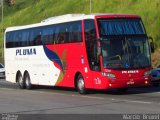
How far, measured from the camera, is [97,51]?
23.4 m

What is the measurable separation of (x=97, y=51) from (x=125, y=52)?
1.19 m

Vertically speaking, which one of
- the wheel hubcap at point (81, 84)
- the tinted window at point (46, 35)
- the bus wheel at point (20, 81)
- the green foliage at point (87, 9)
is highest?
the green foliage at point (87, 9)

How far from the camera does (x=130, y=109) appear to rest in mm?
17234

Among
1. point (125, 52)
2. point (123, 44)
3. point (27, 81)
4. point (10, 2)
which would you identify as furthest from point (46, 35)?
point (10, 2)

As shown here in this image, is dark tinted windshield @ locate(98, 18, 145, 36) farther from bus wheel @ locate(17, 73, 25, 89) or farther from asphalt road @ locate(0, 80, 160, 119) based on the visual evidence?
bus wheel @ locate(17, 73, 25, 89)

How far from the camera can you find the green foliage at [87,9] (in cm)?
5281

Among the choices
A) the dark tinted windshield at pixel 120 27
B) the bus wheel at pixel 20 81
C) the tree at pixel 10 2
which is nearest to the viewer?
the dark tinted windshield at pixel 120 27

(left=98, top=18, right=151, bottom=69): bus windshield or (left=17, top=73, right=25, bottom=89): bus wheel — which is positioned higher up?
(left=98, top=18, right=151, bottom=69): bus windshield

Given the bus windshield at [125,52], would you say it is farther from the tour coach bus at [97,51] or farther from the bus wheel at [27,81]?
the bus wheel at [27,81]

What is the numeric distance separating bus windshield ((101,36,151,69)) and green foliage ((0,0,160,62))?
26.6 metres

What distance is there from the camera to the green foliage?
52812 mm

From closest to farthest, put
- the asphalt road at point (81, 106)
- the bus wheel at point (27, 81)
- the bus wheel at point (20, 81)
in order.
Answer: the asphalt road at point (81, 106), the bus wheel at point (27, 81), the bus wheel at point (20, 81)

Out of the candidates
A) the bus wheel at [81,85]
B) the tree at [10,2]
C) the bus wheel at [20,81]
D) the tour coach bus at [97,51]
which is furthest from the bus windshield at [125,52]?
the tree at [10,2]

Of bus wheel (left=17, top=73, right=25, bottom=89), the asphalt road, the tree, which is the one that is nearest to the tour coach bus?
the asphalt road
